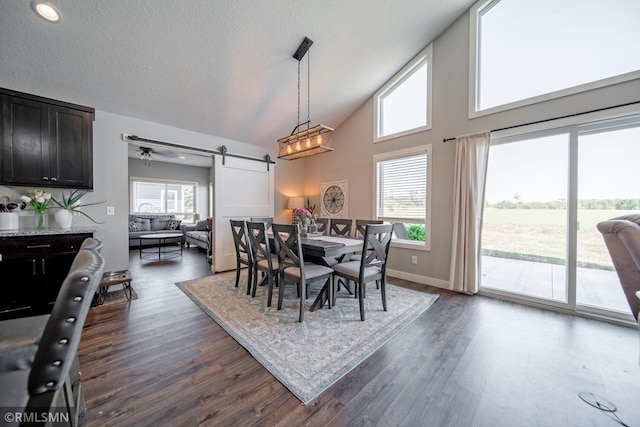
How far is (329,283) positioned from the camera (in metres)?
2.63

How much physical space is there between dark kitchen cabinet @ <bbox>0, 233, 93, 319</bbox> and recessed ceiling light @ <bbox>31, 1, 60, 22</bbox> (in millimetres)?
2057

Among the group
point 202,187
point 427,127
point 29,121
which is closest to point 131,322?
point 29,121

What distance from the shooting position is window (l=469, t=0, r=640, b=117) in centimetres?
237

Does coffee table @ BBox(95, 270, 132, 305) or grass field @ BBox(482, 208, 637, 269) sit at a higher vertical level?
grass field @ BBox(482, 208, 637, 269)

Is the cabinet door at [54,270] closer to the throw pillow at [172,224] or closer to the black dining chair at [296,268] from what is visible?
the black dining chair at [296,268]

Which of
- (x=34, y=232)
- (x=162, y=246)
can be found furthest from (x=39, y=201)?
(x=162, y=246)

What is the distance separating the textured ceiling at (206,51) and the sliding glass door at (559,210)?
2.18 metres

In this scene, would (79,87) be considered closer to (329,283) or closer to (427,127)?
(329,283)

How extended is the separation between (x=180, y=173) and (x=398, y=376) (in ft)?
28.4

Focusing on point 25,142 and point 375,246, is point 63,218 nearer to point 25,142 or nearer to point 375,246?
point 25,142

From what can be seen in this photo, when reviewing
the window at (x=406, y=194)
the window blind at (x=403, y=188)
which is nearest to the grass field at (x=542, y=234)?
the window at (x=406, y=194)

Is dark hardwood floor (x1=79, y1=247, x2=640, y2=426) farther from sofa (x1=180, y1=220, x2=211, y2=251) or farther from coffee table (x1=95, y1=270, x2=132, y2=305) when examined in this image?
sofa (x1=180, y1=220, x2=211, y2=251)

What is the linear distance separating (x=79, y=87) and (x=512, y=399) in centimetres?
500

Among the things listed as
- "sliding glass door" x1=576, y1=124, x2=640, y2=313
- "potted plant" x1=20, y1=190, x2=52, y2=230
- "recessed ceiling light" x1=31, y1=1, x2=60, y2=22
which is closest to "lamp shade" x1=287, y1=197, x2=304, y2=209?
"potted plant" x1=20, y1=190, x2=52, y2=230
